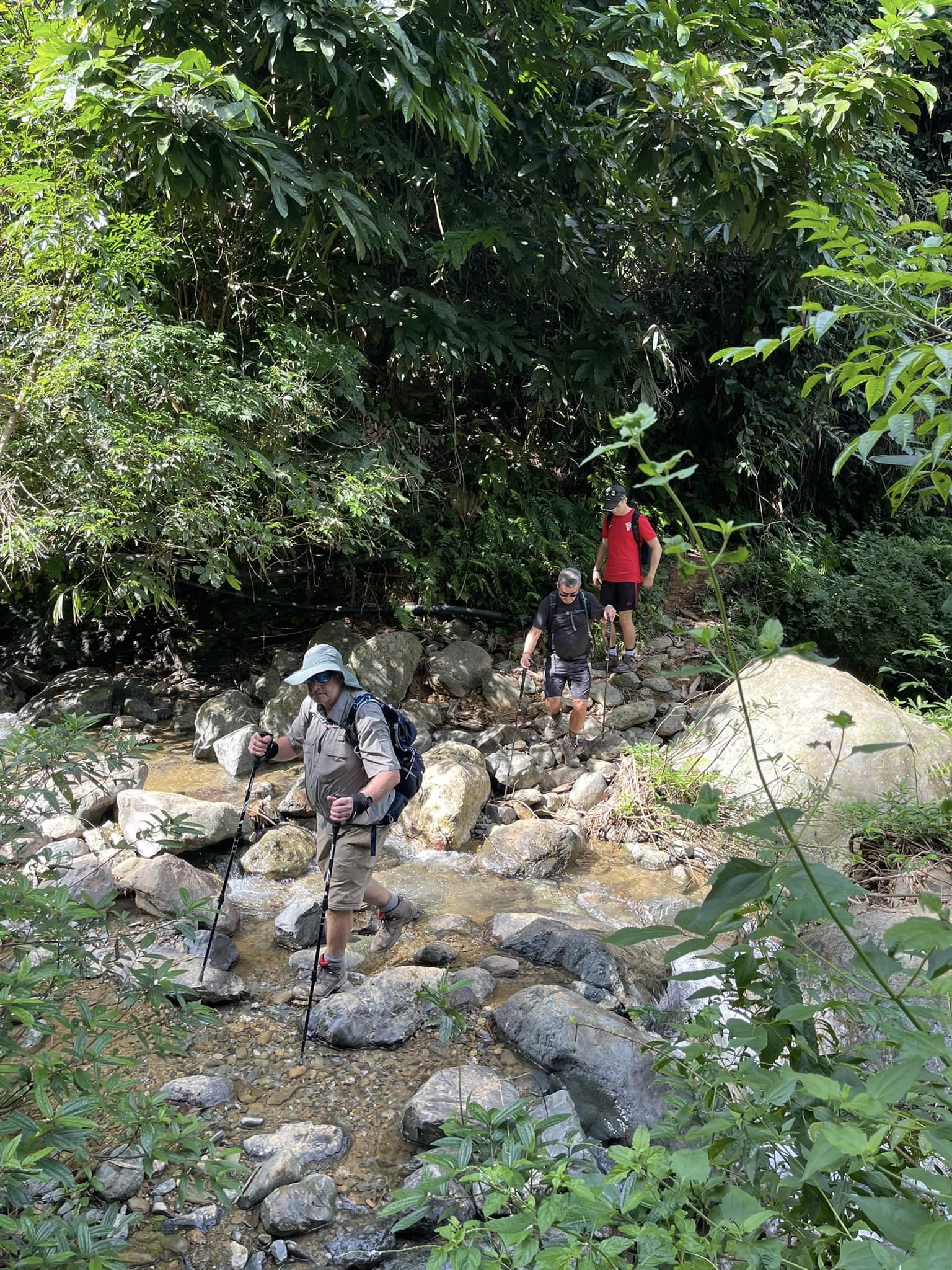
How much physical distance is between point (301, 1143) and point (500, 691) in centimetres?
564

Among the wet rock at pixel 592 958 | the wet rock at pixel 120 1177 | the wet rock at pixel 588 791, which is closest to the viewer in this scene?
the wet rock at pixel 120 1177

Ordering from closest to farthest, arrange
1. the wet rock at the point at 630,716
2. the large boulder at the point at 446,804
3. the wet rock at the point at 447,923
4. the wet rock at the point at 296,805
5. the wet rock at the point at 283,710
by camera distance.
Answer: the wet rock at the point at 447,923 < the large boulder at the point at 446,804 < the wet rock at the point at 296,805 < the wet rock at the point at 283,710 < the wet rock at the point at 630,716

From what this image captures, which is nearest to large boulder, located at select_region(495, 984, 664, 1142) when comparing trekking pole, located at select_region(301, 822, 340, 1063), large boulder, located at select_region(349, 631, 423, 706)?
trekking pole, located at select_region(301, 822, 340, 1063)

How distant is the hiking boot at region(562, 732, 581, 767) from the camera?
7.55 metres

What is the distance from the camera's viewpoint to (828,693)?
254 inches

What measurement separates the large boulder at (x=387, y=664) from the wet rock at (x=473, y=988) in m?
3.84

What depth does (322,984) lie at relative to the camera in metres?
4.44

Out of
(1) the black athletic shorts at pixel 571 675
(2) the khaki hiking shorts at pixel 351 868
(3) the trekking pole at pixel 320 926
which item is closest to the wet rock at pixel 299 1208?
(3) the trekking pole at pixel 320 926

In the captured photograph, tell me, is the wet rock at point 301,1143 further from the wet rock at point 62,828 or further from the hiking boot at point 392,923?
the wet rock at point 62,828

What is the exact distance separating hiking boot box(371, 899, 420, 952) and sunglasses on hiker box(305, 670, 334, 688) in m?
1.64

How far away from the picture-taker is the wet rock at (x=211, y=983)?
164 inches

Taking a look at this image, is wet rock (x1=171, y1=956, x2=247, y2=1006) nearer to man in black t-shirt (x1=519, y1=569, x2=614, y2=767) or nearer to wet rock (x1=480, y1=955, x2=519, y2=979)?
wet rock (x1=480, y1=955, x2=519, y2=979)

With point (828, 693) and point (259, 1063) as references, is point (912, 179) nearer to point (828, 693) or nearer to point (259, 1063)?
point (828, 693)

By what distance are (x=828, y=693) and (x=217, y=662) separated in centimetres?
584
